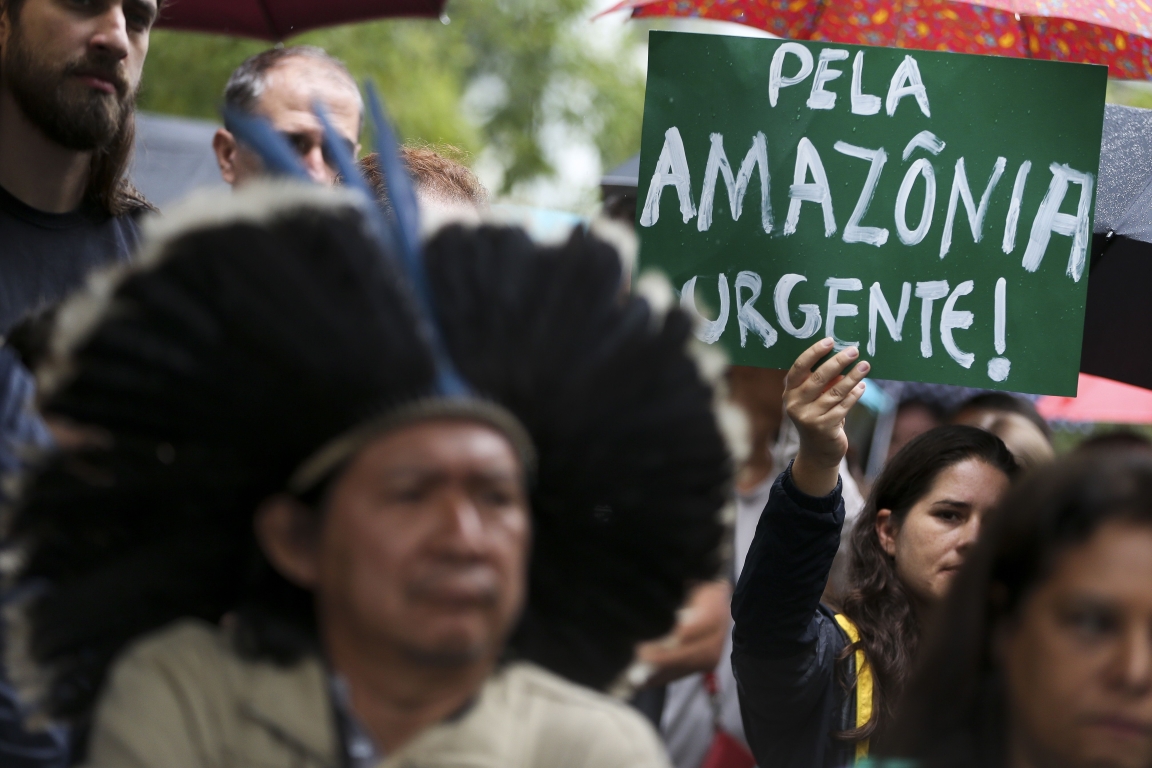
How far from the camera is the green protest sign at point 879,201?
112 inches

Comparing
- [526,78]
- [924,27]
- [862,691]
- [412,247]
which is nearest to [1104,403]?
[924,27]

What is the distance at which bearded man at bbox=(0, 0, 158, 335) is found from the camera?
281 cm

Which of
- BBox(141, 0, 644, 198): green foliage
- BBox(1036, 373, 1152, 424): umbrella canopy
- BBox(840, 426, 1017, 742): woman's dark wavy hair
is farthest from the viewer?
BBox(141, 0, 644, 198): green foliage

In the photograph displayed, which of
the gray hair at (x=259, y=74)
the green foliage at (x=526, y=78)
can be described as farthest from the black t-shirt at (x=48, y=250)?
the green foliage at (x=526, y=78)

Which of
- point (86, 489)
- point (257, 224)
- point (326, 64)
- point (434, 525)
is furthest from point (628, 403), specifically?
point (326, 64)

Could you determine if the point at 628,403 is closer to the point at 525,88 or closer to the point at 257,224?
the point at 257,224

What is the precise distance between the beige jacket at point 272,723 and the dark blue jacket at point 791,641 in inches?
41.2

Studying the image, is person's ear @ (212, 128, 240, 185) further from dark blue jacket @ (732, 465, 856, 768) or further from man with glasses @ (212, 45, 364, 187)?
dark blue jacket @ (732, 465, 856, 768)

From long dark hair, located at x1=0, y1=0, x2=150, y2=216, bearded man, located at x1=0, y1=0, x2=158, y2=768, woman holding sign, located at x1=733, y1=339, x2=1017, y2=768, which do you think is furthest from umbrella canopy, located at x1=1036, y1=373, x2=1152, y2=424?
bearded man, located at x1=0, y1=0, x2=158, y2=768

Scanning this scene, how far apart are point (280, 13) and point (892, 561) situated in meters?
2.99

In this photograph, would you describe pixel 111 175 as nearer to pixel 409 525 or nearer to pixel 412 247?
pixel 412 247

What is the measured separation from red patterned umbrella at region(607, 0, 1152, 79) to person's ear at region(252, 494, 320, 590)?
7.24ft

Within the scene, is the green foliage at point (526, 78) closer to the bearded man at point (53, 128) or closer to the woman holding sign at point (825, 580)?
the bearded man at point (53, 128)

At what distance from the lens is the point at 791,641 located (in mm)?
2639
